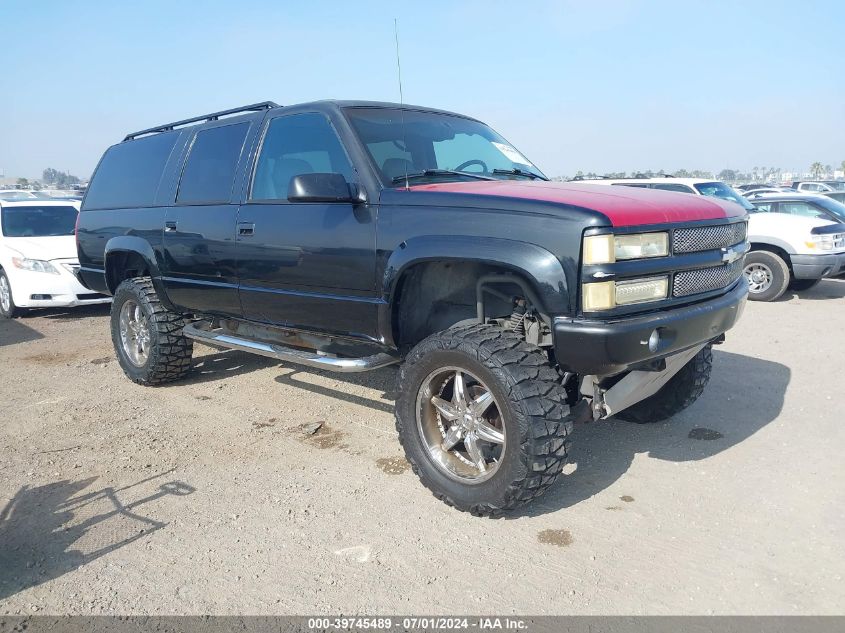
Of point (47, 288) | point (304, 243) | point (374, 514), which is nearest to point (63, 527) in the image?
point (374, 514)

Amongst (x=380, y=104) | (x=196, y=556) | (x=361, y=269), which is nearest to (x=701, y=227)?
(x=361, y=269)

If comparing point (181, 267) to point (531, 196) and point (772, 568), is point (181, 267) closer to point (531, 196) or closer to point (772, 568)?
point (531, 196)


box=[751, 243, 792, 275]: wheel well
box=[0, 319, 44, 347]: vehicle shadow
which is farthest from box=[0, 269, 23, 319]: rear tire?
box=[751, 243, 792, 275]: wheel well

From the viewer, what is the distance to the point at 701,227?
332 centimetres

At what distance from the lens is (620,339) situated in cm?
287

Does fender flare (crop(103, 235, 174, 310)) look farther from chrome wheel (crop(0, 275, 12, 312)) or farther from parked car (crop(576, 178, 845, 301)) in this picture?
parked car (crop(576, 178, 845, 301))

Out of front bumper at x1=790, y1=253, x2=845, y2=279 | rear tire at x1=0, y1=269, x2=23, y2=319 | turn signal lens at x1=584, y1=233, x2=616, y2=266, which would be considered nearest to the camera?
turn signal lens at x1=584, y1=233, x2=616, y2=266

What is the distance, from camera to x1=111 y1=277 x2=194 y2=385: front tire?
213 inches

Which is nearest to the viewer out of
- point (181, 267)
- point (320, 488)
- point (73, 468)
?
point (320, 488)

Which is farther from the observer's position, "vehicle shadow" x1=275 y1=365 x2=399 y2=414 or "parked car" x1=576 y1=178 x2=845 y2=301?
"parked car" x1=576 y1=178 x2=845 y2=301

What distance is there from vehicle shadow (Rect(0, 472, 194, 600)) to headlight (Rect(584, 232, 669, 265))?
2410mm

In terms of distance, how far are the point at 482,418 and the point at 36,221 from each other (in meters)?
8.80

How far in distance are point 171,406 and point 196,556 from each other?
2.35 m

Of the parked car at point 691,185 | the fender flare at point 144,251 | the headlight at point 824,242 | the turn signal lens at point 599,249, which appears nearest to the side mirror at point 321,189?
the turn signal lens at point 599,249
